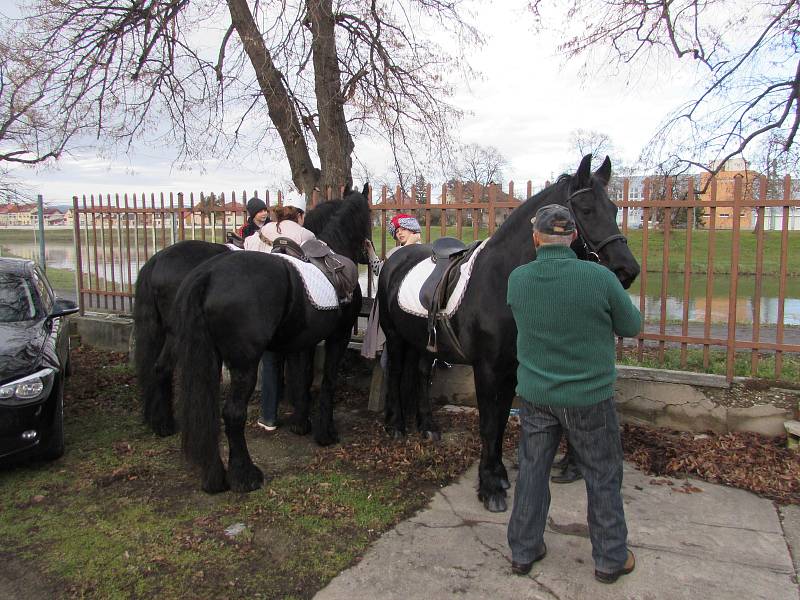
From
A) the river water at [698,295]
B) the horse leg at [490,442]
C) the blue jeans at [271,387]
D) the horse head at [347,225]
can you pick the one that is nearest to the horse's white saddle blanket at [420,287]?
the horse leg at [490,442]

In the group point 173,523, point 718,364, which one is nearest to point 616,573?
point 173,523

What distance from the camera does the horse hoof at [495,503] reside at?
3.69 meters

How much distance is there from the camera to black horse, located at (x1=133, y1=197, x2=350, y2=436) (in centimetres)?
511

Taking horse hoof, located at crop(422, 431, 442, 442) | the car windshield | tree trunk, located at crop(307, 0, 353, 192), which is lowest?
horse hoof, located at crop(422, 431, 442, 442)

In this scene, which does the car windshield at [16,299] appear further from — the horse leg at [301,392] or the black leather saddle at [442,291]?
the black leather saddle at [442,291]

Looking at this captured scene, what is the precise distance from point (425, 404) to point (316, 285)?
1572 millimetres

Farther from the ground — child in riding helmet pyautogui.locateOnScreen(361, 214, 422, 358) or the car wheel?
child in riding helmet pyautogui.locateOnScreen(361, 214, 422, 358)

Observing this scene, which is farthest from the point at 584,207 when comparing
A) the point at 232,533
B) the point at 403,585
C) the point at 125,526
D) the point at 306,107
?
the point at 306,107

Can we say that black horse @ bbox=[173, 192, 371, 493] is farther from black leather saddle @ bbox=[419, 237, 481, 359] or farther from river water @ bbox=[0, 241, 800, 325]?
river water @ bbox=[0, 241, 800, 325]

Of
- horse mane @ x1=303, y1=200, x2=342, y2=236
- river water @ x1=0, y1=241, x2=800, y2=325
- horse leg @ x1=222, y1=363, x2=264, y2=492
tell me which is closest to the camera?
horse leg @ x1=222, y1=363, x2=264, y2=492

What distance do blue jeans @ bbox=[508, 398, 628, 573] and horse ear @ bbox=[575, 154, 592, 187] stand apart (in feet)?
4.40

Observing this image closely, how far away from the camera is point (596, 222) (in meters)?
3.36

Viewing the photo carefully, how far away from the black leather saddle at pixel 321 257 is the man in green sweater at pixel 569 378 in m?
2.26

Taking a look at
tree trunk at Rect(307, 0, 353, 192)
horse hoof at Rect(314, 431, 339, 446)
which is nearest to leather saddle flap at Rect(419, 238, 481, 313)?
horse hoof at Rect(314, 431, 339, 446)
